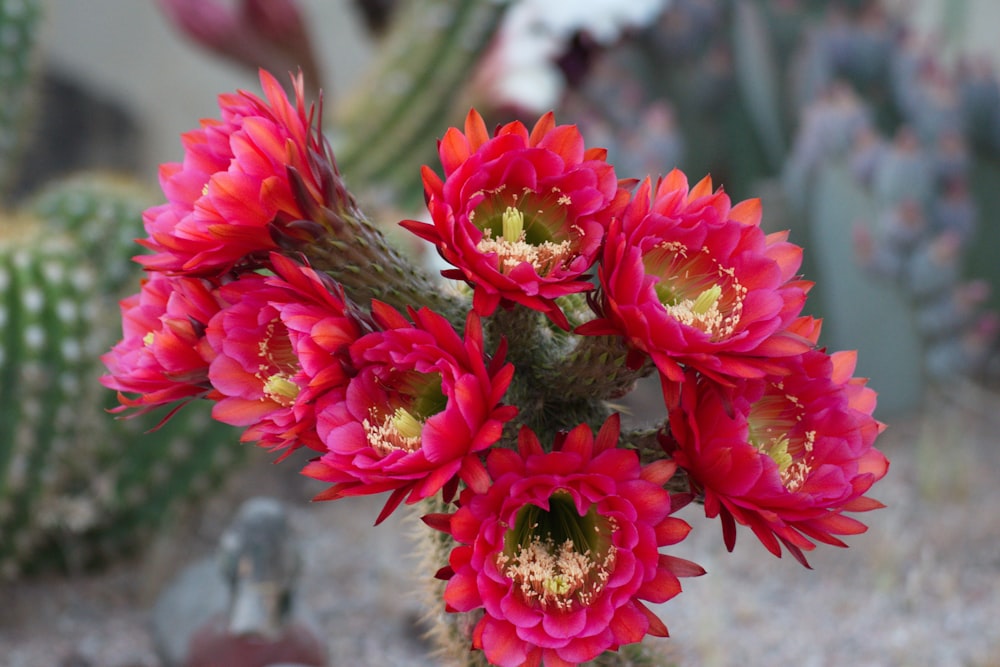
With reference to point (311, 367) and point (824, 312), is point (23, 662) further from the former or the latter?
point (824, 312)

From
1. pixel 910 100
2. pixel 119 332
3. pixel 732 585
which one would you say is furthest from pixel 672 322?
pixel 910 100

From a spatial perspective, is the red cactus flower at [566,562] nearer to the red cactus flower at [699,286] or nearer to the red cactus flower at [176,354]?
the red cactus flower at [699,286]

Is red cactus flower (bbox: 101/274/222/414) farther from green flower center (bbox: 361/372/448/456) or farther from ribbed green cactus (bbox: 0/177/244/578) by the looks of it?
ribbed green cactus (bbox: 0/177/244/578)

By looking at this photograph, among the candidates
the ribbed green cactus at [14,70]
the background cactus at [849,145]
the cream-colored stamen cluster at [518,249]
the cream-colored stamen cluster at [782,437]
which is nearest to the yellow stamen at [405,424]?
the cream-colored stamen cluster at [518,249]

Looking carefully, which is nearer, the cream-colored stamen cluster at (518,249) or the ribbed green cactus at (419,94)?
the cream-colored stamen cluster at (518,249)

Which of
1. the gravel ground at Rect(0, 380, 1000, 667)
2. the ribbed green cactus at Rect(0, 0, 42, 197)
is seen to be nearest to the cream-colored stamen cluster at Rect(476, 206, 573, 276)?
the gravel ground at Rect(0, 380, 1000, 667)
